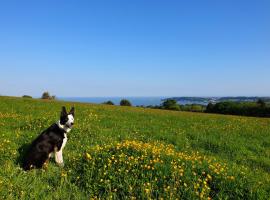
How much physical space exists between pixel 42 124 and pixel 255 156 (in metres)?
9.46

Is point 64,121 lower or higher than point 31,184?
higher

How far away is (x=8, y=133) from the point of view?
1224cm

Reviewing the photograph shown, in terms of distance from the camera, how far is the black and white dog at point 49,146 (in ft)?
28.5

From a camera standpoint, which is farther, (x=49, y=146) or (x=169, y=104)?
(x=169, y=104)

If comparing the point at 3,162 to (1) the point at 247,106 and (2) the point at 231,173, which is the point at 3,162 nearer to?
(2) the point at 231,173

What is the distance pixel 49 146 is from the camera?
9.09 m

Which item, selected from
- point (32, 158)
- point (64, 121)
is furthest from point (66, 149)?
point (32, 158)

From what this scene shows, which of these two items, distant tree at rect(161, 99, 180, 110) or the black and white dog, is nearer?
the black and white dog

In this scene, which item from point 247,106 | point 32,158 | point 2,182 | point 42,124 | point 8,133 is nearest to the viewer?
point 2,182

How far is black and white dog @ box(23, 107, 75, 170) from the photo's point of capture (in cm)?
870

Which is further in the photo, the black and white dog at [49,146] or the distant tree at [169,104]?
the distant tree at [169,104]

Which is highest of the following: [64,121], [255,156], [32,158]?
[64,121]

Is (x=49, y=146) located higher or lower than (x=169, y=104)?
higher

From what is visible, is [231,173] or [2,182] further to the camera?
[231,173]
